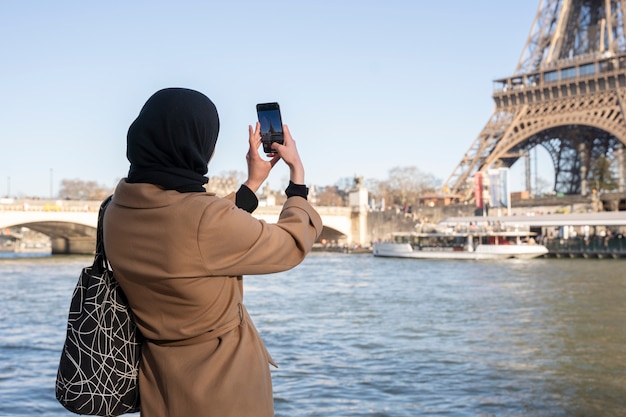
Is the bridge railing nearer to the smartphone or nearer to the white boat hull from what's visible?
the white boat hull

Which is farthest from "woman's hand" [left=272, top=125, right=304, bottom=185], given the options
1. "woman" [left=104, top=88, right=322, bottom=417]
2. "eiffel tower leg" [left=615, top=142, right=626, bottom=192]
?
"eiffel tower leg" [left=615, top=142, right=626, bottom=192]

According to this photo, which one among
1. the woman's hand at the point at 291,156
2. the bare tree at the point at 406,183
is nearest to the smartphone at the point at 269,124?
the woman's hand at the point at 291,156

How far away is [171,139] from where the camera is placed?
1.73 metres

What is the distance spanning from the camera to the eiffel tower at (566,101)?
136 ft

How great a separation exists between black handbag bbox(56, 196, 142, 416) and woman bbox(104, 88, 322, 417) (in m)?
0.04

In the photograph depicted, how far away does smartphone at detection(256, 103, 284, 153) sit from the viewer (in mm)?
1995

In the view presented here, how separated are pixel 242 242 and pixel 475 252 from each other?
116 feet

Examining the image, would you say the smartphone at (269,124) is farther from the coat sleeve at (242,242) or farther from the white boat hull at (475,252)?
the white boat hull at (475,252)

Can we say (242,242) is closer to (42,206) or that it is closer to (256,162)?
(256,162)

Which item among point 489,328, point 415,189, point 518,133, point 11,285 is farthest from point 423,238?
point 415,189

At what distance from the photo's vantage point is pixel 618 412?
596 centimetres

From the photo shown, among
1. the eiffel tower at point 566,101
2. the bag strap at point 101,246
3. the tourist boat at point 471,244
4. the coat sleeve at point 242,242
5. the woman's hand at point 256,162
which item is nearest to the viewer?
the coat sleeve at point 242,242

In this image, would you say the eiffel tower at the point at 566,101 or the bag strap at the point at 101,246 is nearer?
the bag strap at the point at 101,246

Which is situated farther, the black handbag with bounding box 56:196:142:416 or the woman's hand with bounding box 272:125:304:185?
the woman's hand with bounding box 272:125:304:185
